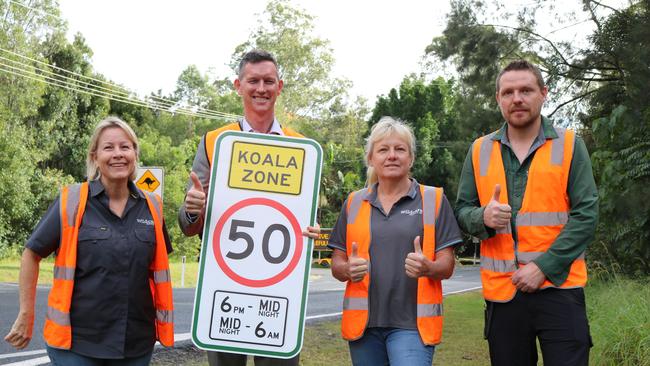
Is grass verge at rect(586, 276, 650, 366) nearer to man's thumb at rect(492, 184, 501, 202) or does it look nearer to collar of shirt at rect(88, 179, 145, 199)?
man's thumb at rect(492, 184, 501, 202)

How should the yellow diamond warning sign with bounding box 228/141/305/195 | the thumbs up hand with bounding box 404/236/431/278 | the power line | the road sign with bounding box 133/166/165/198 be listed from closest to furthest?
the thumbs up hand with bounding box 404/236/431/278 → the yellow diamond warning sign with bounding box 228/141/305/195 → the road sign with bounding box 133/166/165/198 → the power line

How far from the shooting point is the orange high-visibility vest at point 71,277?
3963 millimetres

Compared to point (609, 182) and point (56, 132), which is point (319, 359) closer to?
point (609, 182)

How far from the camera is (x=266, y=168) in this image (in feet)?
14.1

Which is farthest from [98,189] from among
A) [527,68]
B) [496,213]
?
[527,68]

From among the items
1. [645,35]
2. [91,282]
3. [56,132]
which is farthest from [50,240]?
[56,132]

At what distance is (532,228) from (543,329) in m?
0.53

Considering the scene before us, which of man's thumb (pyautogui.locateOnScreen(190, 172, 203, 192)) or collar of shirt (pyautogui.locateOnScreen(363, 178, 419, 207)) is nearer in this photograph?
man's thumb (pyautogui.locateOnScreen(190, 172, 203, 192))

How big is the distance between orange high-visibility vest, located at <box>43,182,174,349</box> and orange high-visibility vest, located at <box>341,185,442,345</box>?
98 centimetres

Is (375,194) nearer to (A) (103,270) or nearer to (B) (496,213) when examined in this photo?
(B) (496,213)

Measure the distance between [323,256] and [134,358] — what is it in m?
47.3

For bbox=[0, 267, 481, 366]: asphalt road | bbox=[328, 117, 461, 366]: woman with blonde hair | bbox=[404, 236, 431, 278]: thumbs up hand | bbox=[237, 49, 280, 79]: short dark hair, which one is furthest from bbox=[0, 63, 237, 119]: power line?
bbox=[404, 236, 431, 278]: thumbs up hand

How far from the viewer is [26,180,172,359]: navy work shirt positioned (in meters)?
4.01

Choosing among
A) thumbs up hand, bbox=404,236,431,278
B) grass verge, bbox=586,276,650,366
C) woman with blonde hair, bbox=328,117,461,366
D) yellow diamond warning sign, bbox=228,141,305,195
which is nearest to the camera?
thumbs up hand, bbox=404,236,431,278
